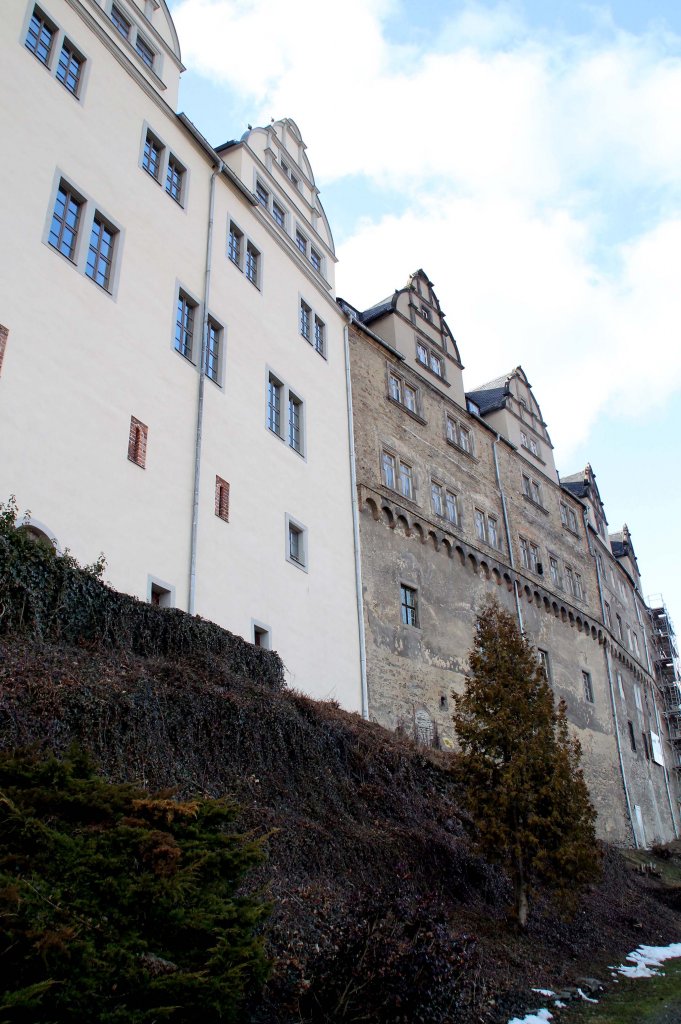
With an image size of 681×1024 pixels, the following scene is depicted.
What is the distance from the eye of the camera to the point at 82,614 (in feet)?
36.0

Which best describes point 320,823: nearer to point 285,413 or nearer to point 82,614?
point 82,614

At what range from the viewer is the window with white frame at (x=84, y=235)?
14617mm

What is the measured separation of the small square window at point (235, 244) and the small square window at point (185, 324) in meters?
2.80

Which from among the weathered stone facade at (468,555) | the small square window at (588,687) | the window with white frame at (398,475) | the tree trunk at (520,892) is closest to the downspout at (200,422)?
the tree trunk at (520,892)

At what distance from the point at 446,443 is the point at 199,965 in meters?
25.1

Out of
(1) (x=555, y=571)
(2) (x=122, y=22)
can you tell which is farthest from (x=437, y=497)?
(2) (x=122, y=22)

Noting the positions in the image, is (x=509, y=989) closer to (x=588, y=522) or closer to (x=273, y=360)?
(x=273, y=360)

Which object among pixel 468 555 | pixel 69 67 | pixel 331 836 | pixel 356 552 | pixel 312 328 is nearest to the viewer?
pixel 331 836

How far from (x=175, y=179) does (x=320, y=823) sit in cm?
1470

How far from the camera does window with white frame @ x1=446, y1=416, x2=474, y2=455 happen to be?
29566 millimetres

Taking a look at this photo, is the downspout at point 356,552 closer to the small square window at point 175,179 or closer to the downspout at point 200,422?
the downspout at point 200,422

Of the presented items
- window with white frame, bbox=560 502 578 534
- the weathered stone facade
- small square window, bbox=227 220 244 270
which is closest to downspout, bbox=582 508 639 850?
the weathered stone facade

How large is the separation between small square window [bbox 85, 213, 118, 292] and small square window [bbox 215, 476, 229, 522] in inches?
170

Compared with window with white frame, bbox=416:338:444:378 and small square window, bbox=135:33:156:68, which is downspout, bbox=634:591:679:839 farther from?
small square window, bbox=135:33:156:68
